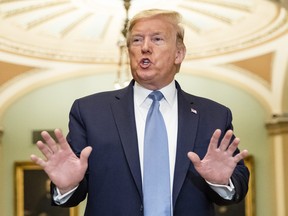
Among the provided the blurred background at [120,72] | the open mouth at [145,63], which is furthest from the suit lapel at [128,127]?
the blurred background at [120,72]

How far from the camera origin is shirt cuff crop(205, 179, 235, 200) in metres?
2.17

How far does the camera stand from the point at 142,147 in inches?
88.0

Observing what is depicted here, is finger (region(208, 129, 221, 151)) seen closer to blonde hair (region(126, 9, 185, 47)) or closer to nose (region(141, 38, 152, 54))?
nose (region(141, 38, 152, 54))

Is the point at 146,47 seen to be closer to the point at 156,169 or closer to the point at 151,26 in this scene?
the point at 151,26

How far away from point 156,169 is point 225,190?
0.24m

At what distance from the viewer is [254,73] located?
28.2 ft

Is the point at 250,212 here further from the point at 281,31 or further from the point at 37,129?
the point at 37,129

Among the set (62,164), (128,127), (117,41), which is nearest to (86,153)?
(62,164)

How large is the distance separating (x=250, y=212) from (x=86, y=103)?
645cm

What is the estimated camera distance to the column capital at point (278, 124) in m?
8.24

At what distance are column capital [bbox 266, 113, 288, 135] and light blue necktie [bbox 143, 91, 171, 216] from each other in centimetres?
620

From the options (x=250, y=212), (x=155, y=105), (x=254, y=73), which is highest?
(x=254, y=73)

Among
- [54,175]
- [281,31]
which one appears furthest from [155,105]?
[281,31]

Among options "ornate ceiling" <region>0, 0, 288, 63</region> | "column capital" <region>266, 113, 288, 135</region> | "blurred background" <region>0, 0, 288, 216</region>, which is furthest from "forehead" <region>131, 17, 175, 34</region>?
"column capital" <region>266, 113, 288, 135</region>
